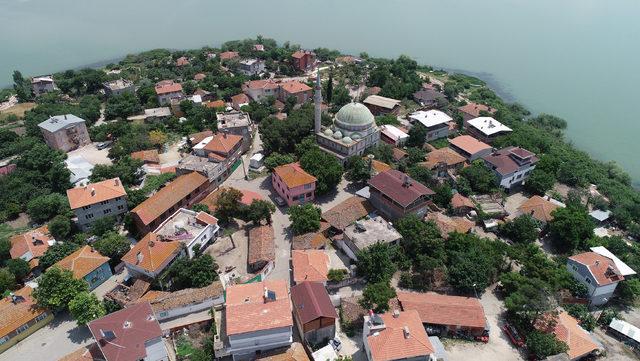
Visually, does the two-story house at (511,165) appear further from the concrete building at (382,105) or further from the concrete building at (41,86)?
the concrete building at (41,86)

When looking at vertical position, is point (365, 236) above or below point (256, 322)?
below

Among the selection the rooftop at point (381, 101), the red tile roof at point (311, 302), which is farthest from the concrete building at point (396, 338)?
the rooftop at point (381, 101)

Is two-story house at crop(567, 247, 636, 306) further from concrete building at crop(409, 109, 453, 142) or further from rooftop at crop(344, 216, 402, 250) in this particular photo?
concrete building at crop(409, 109, 453, 142)

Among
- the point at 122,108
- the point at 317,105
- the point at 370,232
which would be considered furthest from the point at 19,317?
the point at 122,108

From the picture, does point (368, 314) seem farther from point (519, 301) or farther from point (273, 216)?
point (273, 216)

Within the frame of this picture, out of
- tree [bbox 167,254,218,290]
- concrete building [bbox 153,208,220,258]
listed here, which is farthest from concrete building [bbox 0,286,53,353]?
concrete building [bbox 153,208,220,258]

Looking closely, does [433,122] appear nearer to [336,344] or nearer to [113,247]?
[336,344]
